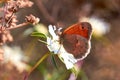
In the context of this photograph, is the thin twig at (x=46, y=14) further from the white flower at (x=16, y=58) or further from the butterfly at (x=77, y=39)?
the butterfly at (x=77, y=39)

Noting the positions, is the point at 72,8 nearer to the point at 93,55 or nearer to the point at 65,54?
the point at 93,55

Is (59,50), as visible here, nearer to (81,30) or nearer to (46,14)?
(81,30)

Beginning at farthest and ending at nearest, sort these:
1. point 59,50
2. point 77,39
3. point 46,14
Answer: point 46,14, point 77,39, point 59,50

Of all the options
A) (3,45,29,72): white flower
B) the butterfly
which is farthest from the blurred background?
the butterfly

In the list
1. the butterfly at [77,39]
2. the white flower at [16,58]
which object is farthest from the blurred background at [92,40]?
the butterfly at [77,39]

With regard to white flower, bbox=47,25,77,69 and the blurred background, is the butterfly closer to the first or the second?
white flower, bbox=47,25,77,69

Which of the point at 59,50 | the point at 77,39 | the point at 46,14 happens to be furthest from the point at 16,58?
the point at 46,14

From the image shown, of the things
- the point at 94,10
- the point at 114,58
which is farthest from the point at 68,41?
the point at 94,10
